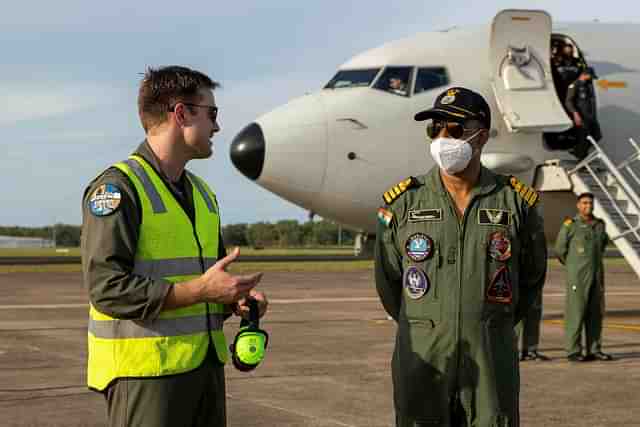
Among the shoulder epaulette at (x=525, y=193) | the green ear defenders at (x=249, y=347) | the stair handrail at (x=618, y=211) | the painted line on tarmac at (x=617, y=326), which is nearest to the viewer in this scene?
the green ear defenders at (x=249, y=347)

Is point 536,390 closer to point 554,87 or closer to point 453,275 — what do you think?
point 453,275

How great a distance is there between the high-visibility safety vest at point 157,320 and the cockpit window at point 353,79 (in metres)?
11.6

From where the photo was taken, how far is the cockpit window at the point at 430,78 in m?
14.9

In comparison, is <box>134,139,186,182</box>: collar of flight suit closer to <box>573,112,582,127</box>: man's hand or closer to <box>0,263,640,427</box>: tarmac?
<box>0,263,640,427</box>: tarmac

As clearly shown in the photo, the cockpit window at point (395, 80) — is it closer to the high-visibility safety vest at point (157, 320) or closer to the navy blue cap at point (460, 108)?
the navy blue cap at point (460, 108)

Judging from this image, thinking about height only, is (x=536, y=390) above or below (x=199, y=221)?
below

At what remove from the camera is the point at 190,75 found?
379cm

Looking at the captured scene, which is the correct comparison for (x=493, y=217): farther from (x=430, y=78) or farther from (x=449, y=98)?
(x=430, y=78)

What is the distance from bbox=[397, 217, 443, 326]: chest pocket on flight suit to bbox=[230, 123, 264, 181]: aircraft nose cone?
9892mm

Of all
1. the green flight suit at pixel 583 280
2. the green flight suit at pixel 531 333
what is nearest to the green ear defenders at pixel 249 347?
the green flight suit at pixel 531 333

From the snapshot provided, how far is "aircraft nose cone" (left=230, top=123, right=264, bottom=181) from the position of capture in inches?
554

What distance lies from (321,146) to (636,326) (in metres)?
5.65

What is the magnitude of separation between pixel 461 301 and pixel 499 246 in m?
0.30

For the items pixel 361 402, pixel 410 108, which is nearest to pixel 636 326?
pixel 410 108
